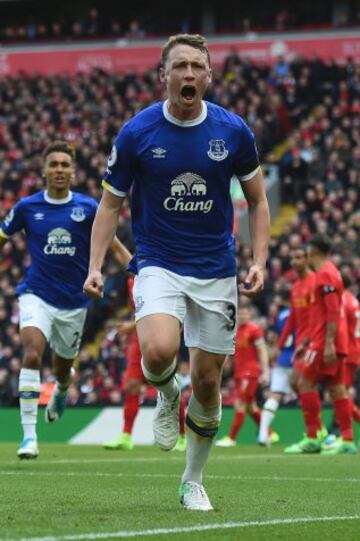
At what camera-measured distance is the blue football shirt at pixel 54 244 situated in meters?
12.8

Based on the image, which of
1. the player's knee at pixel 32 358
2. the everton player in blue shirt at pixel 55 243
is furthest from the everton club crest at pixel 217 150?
the everton player in blue shirt at pixel 55 243

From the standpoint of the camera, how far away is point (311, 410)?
52.1ft

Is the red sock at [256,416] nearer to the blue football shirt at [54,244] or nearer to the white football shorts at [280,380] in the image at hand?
the white football shorts at [280,380]

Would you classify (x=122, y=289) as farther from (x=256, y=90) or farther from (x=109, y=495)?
(x=109, y=495)

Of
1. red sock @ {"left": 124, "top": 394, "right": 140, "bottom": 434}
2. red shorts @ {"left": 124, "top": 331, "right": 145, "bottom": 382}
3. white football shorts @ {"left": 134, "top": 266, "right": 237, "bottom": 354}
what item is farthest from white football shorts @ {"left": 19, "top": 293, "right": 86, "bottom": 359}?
white football shorts @ {"left": 134, "top": 266, "right": 237, "bottom": 354}

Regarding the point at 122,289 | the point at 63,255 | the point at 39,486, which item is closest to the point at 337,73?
the point at 122,289

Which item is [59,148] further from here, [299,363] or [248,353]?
[248,353]

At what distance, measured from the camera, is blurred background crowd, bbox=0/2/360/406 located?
989 inches

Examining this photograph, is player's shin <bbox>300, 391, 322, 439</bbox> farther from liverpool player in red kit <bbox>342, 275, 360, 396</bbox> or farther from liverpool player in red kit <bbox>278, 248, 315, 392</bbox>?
liverpool player in red kit <bbox>342, 275, 360, 396</bbox>

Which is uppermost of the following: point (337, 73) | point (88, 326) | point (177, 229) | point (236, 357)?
point (177, 229)

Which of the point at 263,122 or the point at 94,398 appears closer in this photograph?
the point at 94,398

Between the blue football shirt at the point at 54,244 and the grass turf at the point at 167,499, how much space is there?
1.58 metres

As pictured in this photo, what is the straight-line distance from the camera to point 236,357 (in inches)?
789

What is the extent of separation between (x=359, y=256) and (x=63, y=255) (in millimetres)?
13377
